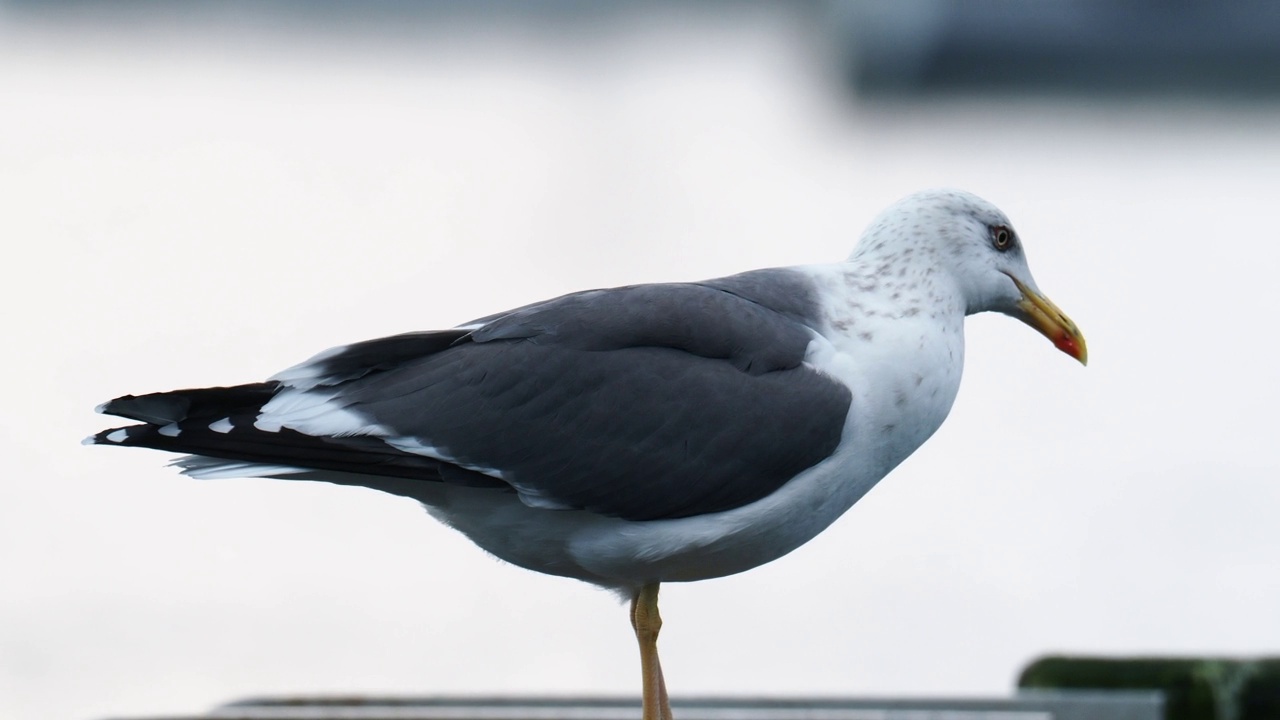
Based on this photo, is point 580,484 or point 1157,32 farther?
point 1157,32

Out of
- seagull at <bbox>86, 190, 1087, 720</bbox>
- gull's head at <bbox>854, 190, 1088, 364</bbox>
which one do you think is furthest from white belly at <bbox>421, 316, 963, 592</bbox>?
gull's head at <bbox>854, 190, 1088, 364</bbox>

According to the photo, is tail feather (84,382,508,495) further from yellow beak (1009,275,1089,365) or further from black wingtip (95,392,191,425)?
yellow beak (1009,275,1089,365)

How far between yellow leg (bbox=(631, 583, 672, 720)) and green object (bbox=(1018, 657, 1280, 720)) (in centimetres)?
149

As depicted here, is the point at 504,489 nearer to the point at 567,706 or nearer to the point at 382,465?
the point at 382,465

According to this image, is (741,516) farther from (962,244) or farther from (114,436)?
(114,436)

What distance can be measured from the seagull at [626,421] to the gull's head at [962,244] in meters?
0.07

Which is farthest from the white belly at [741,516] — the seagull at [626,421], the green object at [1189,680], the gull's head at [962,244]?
the green object at [1189,680]

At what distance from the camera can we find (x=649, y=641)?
2379 mm

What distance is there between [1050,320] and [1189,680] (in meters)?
1.19

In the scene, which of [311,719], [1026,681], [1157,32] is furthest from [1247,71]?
[311,719]

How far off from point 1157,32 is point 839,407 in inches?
538

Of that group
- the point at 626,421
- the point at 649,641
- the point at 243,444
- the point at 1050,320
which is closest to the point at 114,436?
the point at 243,444

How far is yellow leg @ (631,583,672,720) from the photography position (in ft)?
7.77

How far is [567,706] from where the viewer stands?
10.7 feet
